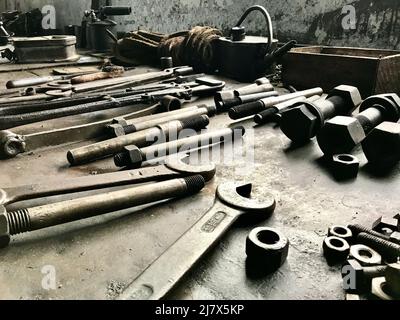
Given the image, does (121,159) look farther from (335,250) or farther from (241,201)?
(335,250)

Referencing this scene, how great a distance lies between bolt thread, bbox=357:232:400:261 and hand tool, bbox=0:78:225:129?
1459mm

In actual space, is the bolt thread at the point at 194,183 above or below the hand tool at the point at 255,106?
below

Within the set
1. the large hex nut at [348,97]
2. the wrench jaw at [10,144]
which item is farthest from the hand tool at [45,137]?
the large hex nut at [348,97]

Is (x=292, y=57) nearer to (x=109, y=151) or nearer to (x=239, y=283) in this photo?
(x=109, y=151)

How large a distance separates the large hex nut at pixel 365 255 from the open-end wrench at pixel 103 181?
56cm

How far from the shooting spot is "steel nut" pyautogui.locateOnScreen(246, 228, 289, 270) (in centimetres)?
81

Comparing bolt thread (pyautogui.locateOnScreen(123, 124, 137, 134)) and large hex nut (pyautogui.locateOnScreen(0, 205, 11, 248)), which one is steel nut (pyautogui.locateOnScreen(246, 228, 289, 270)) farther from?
bolt thread (pyautogui.locateOnScreen(123, 124, 137, 134))

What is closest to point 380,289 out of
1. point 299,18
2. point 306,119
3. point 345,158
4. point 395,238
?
point 395,238

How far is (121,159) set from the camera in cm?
131

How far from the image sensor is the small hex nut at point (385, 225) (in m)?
0.96

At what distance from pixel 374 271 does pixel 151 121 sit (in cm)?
122

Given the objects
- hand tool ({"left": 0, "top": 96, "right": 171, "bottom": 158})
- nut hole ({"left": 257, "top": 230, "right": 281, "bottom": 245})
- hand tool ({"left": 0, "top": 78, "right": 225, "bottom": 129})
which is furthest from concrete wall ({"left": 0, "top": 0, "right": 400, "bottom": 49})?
nut hole ({"left": 257, "top": 230, "right": 281, "bottom": 245})

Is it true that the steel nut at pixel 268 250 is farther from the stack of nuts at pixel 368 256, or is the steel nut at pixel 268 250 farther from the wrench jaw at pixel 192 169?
the wrench jaw at pixel 192 169

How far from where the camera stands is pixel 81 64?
340 centimetres
